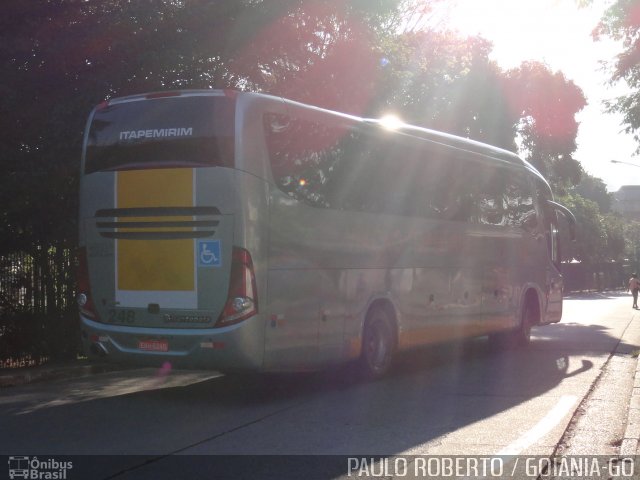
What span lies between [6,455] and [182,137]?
12.6 ft

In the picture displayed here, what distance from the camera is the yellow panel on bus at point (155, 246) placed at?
9492mm

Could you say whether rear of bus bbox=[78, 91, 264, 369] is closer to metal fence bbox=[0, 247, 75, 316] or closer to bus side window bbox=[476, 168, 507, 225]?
metal fence bbox=[0, 247, 75, 316]

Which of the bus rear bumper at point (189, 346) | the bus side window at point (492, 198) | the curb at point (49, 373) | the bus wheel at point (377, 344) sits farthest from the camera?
the bus side window at point (492, 198)

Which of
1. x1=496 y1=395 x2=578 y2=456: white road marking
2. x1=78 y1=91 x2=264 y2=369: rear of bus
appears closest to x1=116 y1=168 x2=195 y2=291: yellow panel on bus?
x1=78 y1=91 x2=264 y2=369: rear of bus

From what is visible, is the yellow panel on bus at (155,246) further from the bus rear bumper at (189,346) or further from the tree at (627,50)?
the tree at (627,50)

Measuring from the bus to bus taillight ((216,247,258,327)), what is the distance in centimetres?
1

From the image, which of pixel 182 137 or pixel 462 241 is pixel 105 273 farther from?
pixel 462 241

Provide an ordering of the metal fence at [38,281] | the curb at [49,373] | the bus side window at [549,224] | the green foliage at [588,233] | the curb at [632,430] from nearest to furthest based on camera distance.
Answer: the curb at [632,430] → the curb at [49,373] → the metal fence at [38,281] → the bus side window at [549,224] → the green foliage at [588,233]

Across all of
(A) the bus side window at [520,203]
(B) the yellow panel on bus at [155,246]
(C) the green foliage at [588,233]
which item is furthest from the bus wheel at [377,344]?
(C) the green foliage at [588,233]

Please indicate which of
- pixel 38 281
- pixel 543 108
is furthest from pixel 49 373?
pixel 543 108

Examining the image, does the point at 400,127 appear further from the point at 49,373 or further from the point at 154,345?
the point at 49,373

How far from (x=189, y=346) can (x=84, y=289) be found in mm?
1678

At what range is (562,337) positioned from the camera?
1906 centimetres

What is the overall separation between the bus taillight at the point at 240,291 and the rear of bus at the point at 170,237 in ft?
0.03
